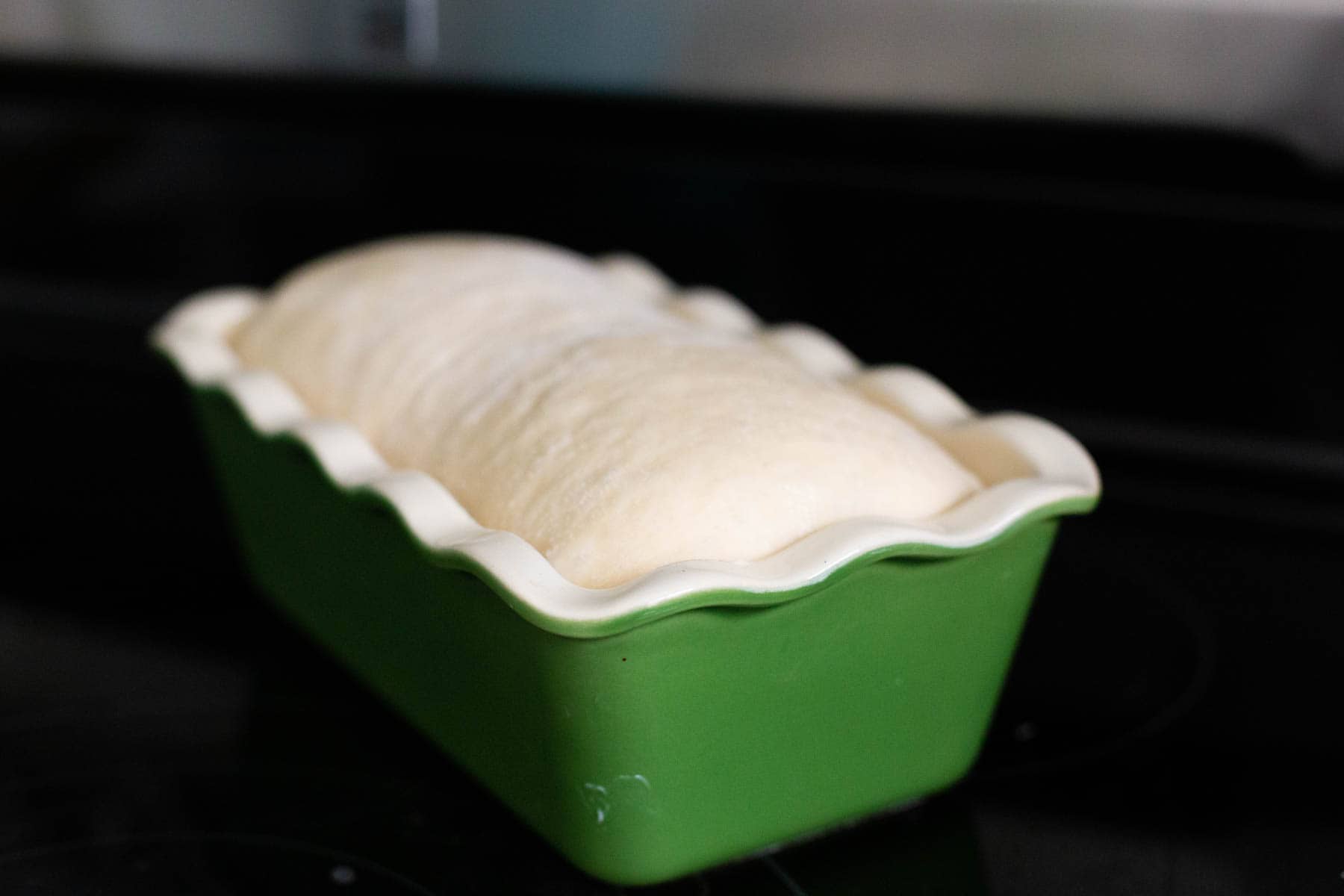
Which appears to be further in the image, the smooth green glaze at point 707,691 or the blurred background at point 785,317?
the blurred background at point 785,317

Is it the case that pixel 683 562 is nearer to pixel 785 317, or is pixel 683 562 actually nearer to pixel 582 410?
pixel 582 410

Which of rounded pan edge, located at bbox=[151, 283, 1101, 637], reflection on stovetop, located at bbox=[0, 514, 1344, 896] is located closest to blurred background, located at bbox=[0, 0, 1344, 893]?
reflection on stovetop, located at bbox=[0, 514, 1344, 896]

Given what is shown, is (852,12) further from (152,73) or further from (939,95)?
(152,73)

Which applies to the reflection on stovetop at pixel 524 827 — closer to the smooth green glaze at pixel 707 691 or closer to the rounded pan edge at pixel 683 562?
the smooth green glaze at pixel 707 691

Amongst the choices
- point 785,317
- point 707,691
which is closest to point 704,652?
point 707,691

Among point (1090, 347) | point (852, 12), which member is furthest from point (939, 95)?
point (1090, 347)

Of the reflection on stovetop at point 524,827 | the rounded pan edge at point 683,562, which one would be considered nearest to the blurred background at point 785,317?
the reflection on stovetop at point 524,827

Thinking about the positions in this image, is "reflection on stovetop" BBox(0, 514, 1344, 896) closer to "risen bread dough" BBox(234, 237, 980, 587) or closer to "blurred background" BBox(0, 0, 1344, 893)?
"blurred background" BBox(0, 0, 1344, 893)
